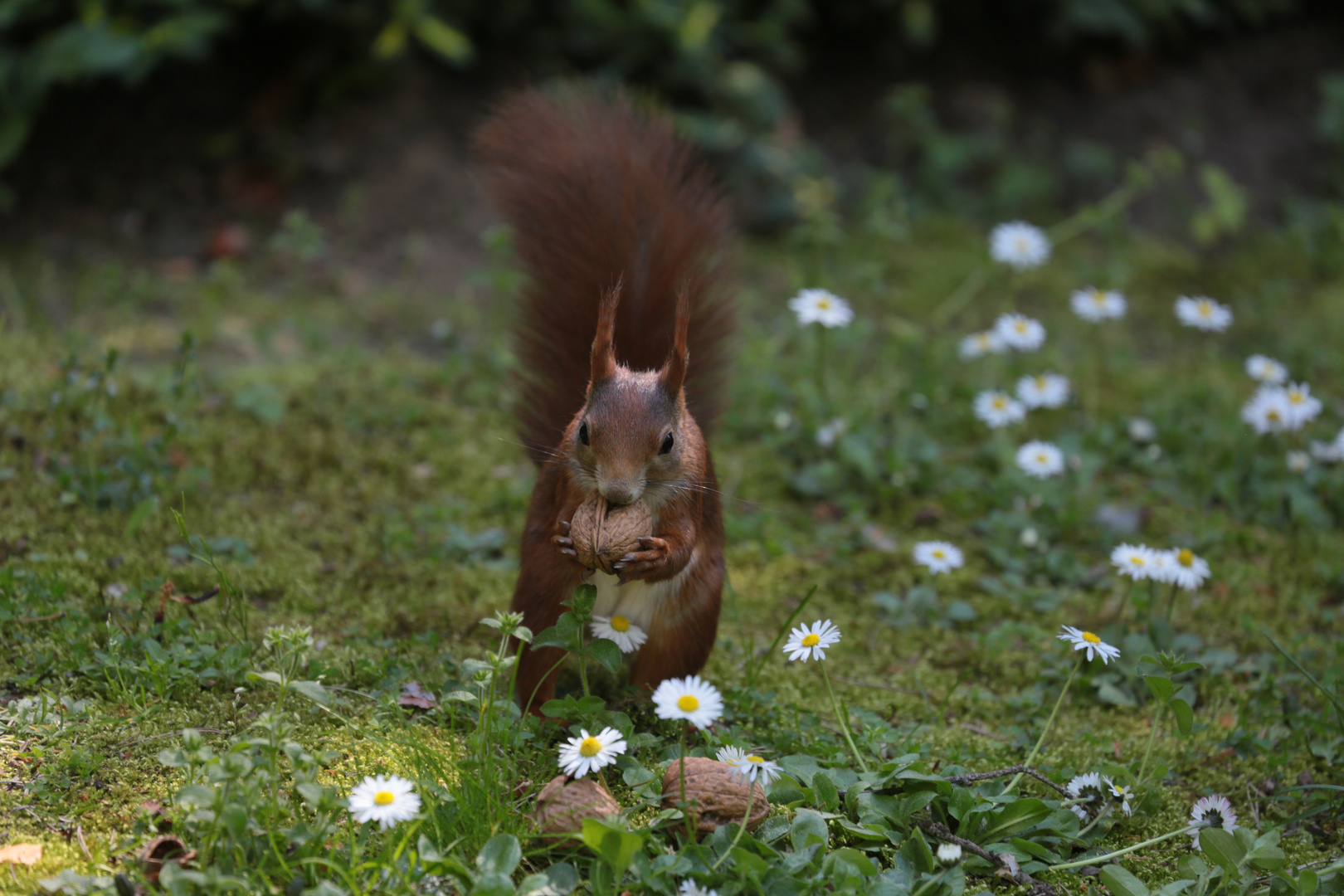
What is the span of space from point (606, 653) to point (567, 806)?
0.27 m

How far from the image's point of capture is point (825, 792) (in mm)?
1822

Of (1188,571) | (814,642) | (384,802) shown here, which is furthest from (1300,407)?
(384,802)

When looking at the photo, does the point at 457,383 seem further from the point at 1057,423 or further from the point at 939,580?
the point at 1057,423

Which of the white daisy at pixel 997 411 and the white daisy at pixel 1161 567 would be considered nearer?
the white daisy at pixel 1161 567

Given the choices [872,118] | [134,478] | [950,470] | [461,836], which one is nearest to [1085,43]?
[872,118]

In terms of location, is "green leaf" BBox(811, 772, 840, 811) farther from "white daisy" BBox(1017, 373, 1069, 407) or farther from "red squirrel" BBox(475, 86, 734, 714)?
"white daisy" BBox(1017, 373, 1069, 407)

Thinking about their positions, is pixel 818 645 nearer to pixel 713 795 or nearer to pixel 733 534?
pixel 713 795

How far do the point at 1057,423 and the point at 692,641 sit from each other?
6.63 ft

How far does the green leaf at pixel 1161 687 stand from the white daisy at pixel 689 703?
73cm

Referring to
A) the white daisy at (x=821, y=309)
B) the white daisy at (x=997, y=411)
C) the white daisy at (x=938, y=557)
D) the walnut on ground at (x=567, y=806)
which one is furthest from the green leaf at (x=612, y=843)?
the white daisy at (x=997, y=411)

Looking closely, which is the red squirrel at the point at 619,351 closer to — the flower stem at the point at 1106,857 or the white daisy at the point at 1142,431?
the flower stem at the point at 1106,857

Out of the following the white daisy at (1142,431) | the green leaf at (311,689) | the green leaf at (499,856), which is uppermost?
the green leaf at (311,689)

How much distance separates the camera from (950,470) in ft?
10.9

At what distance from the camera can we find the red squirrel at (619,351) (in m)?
1.92
